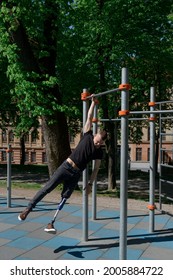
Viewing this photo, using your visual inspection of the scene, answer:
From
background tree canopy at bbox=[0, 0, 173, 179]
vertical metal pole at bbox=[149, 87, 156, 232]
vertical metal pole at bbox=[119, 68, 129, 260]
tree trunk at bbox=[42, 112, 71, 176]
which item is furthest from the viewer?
tree trunk at bbox=[42, 112, 71, 176]

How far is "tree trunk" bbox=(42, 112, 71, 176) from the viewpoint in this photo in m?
11.2

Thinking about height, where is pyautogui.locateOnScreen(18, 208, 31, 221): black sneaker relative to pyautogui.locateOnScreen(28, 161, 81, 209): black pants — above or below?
below

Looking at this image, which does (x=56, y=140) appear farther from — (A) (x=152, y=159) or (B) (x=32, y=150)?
(B) (x=32, y=150)

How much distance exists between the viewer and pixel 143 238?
6.11m

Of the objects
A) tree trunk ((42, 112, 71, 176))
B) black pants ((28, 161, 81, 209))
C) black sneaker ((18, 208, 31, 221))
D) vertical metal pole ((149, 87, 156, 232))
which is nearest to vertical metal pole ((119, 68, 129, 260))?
black pants ((28, 161, 81, 209))

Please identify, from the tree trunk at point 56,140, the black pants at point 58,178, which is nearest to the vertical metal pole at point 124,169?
the black pants at point 58,178

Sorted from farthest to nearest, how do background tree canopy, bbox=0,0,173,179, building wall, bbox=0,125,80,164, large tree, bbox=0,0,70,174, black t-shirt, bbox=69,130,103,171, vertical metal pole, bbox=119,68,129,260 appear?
building wall, bbox=0,125,80,164 < background tree canopy, bbox=0,0,173,179 < large tree, bbox=0,0,70,174 < black t-shirt, bbox=69,130,103,171 < vertical metal pole, bbox=119,68,129,260

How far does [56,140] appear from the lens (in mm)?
11266

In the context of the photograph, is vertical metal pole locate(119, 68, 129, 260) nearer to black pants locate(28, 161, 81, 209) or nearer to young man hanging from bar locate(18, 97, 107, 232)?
young man hanging from bar locate(18, 97, 107, 232)

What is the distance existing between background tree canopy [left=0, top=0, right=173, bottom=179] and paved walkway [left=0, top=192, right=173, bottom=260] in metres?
3.61

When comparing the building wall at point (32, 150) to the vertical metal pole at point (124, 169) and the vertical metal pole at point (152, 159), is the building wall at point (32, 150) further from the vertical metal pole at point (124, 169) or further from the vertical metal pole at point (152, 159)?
the vertical metal pole at point (124, 169)

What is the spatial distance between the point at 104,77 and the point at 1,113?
31.4 ft

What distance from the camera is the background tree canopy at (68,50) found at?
10.2 m
